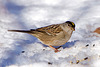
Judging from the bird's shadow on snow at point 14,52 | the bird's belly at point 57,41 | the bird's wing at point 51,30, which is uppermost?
the bird's wing at point 51,30

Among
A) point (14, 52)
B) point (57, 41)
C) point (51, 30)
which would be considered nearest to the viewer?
point (14, 52)

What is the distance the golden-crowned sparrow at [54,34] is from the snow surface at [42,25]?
14 cm

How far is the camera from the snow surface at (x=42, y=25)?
3.65 metres

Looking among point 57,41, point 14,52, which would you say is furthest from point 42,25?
point 14,52

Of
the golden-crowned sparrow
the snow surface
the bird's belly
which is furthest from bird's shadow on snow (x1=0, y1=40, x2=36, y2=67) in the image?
the bird's belly

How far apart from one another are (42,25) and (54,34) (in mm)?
1251

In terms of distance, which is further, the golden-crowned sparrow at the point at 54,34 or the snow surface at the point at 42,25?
the golden-crowned sparrow at the point at 54,34

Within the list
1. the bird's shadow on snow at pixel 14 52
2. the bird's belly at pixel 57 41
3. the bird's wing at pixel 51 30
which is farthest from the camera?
the bird's wing at pixel 51 30

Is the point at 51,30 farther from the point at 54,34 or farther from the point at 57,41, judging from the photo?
the point at 57,41

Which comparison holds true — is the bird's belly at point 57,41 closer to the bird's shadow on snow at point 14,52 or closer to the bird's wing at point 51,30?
the bird's wing at point 51,30

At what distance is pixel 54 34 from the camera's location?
4.43 metres

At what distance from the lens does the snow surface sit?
12.0 ft

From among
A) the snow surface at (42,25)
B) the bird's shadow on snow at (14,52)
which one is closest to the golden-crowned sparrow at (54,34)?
the snow surface at (42,25)

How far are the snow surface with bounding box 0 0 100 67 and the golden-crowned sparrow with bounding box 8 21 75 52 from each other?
14 cm
